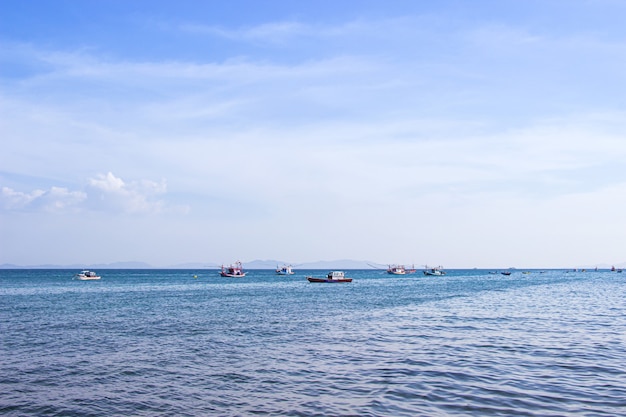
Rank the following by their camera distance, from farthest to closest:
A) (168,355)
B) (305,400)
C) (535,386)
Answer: (168,355) < (535,386) < (305,400)

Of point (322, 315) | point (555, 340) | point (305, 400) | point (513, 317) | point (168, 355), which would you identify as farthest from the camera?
point (322, 315)

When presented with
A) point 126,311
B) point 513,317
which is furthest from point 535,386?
point 126,311

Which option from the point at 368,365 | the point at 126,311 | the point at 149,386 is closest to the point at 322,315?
the point at 126,311

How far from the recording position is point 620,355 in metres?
28.4

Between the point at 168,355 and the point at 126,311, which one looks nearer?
the point at 168,355

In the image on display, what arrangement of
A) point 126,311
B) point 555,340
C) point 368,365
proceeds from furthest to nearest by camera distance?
1. point 126,311
2. point 555,340
3. point 368,365

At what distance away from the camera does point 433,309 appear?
2282 inches

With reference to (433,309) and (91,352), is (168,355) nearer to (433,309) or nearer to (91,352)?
(91,352)

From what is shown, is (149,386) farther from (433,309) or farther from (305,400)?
(433,309)

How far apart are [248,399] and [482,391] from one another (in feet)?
30.9

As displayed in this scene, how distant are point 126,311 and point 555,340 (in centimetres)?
4342

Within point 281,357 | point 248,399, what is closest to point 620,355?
point 281,357

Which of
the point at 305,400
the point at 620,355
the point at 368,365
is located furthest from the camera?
the point at 620,355

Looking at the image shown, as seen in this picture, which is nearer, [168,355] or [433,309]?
[168,355]
